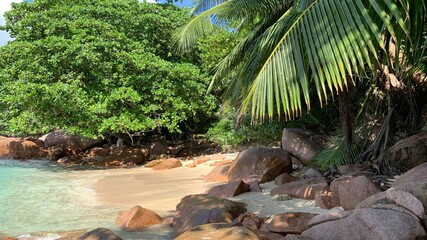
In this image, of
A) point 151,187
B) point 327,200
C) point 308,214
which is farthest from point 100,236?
point 151,187

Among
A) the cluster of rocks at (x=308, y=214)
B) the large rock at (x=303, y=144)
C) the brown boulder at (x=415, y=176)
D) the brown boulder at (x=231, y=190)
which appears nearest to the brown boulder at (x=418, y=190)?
the cluster of rocks at (x=308, y=214)

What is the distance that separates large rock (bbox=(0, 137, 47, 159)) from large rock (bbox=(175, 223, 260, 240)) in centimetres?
1587

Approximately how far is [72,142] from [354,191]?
15569 mm

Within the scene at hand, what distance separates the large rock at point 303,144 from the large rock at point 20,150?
12417 mm

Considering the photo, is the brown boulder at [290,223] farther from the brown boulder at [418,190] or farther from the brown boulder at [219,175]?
the brown boulder at [219,175]

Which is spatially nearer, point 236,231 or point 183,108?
point 236,231

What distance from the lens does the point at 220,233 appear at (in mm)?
3820

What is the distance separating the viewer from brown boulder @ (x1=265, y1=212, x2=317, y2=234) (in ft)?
15.2

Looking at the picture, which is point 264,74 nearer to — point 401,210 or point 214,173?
point 401,210

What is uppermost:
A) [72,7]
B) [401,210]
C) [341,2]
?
[72,7]

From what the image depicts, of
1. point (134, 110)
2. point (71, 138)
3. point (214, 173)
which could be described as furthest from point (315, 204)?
point (71, 138)

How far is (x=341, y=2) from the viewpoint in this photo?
8.74 ft

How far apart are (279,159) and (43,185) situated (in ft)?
20.5

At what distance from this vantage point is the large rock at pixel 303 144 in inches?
373
